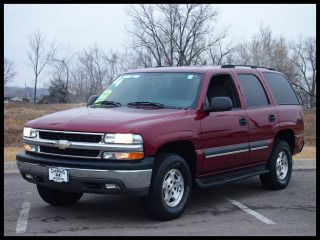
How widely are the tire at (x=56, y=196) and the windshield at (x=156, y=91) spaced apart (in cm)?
132

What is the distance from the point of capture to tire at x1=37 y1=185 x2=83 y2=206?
7141 mm

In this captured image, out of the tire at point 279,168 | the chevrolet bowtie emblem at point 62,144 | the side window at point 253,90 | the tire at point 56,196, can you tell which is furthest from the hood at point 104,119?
the tire at point 279,168

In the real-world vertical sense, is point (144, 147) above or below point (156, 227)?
above

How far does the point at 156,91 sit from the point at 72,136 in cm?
163

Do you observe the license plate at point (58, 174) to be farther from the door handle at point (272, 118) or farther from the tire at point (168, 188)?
the door handle at point (272, 118)

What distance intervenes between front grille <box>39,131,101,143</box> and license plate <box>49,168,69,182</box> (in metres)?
0.37

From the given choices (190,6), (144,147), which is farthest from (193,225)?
(190,6)

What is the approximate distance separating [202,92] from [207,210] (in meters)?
1.56

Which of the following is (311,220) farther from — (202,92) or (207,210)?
(202,92)

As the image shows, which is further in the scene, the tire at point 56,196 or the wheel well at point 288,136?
the wheel well at point 288,136

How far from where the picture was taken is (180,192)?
21.6ft

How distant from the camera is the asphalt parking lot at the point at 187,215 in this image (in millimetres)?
5984

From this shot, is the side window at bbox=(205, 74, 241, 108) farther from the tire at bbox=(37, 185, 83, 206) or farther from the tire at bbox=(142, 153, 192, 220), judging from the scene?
the tire at bbox=(37, 185, 83, 206)

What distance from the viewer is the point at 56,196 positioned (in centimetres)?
718
